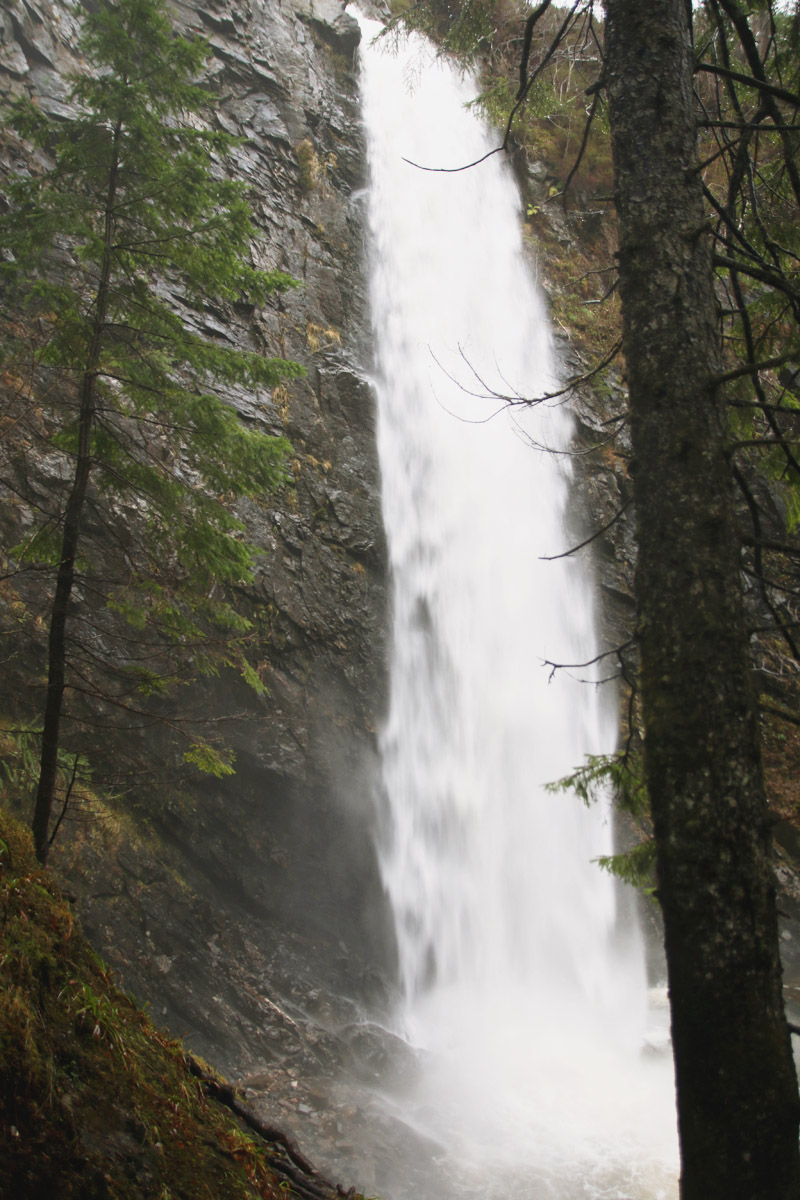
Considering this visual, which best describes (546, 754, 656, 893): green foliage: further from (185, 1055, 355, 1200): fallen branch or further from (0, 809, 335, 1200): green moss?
(0, 809, 335, 1200): green moss

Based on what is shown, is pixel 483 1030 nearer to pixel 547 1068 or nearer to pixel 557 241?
pixel 547 1068

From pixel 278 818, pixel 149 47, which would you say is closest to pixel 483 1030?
pixel 278 818

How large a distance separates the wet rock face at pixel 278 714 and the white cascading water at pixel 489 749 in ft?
2.20

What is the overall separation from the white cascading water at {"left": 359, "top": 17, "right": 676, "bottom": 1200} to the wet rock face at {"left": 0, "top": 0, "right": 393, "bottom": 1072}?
0.67 m

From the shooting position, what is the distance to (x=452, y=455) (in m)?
14.0

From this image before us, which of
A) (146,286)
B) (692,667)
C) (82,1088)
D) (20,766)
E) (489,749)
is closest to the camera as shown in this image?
(82,1088)

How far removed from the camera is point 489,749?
12.2m

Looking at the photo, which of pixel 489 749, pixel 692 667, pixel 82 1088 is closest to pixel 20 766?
pixel 82 1088

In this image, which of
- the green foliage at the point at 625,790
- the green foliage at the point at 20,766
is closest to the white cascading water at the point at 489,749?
the green foliage at the point at 625,790

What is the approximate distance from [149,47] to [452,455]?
904 cm

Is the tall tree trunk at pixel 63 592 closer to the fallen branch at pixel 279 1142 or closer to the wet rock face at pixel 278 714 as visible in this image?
the fallen branch at pixel 279 1142

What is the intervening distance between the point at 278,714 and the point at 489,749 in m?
4.00

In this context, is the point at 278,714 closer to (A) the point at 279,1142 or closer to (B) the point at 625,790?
(B) the point at 625,790

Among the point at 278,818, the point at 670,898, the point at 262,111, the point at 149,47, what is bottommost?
the point at 670,898
